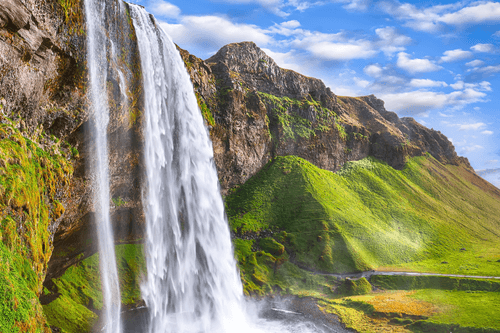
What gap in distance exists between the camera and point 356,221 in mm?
58156

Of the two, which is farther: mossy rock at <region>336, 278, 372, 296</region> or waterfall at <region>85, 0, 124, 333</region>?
mossy rock at <region>336, 278, 372, 296</region>

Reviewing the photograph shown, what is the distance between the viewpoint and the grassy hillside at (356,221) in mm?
49656

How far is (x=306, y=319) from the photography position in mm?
34500

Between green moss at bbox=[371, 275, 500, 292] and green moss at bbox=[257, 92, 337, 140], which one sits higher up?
green moss at bbox=[257, 92, 337, 140]

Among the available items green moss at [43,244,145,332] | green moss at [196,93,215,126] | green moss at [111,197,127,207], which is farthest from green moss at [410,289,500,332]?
green moss at [196,93,215,126]

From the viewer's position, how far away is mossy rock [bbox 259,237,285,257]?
4837 cm

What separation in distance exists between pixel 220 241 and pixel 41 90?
2498cm

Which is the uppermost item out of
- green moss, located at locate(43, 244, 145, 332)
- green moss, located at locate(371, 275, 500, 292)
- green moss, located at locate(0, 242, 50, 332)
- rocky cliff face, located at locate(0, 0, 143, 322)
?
rocky cliff face, located at locate(0, 0, 143, 322)

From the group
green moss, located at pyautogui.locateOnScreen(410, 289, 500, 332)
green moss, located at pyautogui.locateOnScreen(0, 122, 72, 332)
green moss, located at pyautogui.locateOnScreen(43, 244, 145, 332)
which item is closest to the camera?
green moss, located at pyautogui.locateOnScreen(0, 122, 72, 332)

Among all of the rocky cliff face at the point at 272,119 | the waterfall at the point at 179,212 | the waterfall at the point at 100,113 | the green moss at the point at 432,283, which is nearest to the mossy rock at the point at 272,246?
the waterfall at the point at 179,212

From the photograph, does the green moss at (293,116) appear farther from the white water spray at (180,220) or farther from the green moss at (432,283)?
the green moss at (432,283)

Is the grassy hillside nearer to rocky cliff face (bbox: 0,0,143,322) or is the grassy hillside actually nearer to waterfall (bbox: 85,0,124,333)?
waterfall (bbox: 85,0,124,333)

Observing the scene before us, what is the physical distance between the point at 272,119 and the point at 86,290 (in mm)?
51345

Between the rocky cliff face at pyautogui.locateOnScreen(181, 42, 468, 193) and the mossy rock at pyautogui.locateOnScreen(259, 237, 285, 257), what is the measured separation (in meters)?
13.7
